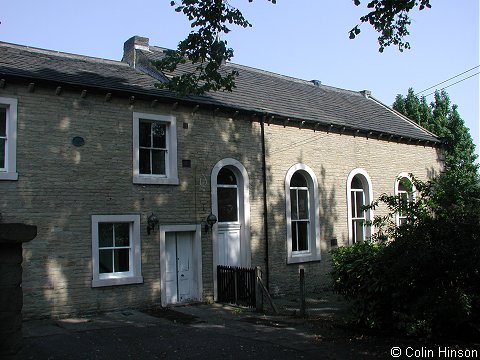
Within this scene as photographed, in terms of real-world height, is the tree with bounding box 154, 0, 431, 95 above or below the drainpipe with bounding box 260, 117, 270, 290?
above

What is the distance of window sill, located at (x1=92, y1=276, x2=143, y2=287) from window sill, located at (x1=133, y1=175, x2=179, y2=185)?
2.60 meters

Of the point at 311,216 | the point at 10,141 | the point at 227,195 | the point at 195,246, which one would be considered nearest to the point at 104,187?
the point at 10,141

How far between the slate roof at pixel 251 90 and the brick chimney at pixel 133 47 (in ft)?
0.84

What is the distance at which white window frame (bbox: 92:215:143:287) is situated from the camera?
43.2ft

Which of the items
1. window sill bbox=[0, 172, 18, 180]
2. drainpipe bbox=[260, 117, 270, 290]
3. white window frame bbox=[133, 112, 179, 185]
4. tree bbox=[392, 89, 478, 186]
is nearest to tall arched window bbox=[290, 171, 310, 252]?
drainpipe bbox=[260, 117, 270, 290]

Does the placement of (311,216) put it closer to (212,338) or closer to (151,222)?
(151,222)

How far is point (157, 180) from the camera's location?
1437 centimetres

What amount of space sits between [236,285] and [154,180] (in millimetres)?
3812

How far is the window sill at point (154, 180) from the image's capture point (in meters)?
14.1

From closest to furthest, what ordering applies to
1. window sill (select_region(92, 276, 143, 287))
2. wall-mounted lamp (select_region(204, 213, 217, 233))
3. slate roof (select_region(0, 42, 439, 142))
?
window sill (select_region(92, 276, 143, 287))
slate roof (select_region(0, 42, 439, 142))
wall-mounted lamp (select_region(204, 213, 217, 233))

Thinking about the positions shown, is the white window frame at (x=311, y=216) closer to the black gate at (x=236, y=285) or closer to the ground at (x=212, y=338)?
the black gate at (x=236, y=285)

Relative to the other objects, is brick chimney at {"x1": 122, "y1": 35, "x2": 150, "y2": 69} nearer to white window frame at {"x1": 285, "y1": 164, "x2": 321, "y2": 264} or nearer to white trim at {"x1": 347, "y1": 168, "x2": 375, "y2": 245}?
white window frame at {"x1": 285, "y1": 164, "x2": 321, "y2": 264}

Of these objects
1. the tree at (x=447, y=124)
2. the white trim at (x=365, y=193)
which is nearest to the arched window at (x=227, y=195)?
the white trim at (x=365, y=193)

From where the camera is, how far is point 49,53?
16.1 metres
